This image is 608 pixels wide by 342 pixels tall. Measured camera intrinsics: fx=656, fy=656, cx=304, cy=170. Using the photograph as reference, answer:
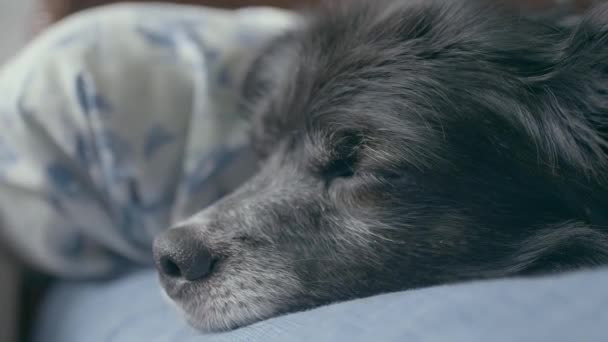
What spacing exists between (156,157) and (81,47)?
0.27 m

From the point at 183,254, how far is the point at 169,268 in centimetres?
5

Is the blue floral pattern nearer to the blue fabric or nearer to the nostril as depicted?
the nostril

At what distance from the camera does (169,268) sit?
3.37 feet

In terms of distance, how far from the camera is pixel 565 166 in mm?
954

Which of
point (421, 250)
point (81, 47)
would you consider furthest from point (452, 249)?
point (81, 47)

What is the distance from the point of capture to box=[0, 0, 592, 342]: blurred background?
132cm

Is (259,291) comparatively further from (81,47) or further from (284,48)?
(81,47)

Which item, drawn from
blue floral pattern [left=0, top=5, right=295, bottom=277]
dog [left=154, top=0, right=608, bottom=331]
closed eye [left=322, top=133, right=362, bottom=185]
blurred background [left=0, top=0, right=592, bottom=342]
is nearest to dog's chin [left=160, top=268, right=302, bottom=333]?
dog [left=154, top=0, right=608, bottom=331]

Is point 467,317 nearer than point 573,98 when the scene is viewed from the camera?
Yes

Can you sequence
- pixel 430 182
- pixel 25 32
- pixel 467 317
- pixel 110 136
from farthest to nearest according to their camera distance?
pixel 25 32, pixel 110 136, pixel 430 182, pixel 467 317

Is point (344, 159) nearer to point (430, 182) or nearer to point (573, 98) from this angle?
point (430, 182)

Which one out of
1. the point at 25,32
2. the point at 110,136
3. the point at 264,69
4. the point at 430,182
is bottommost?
the point at 25,32

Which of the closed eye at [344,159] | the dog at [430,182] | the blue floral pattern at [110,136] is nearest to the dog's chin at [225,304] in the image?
the dog at [430,182]

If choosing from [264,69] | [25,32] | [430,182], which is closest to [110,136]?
[264,69]
